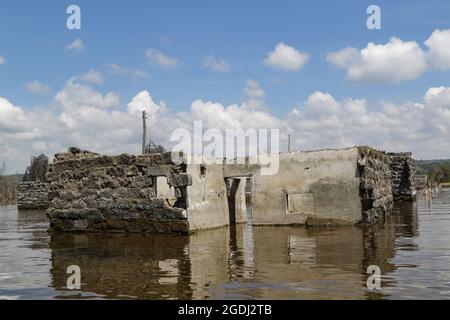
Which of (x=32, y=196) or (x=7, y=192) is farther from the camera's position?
(x=7, y=192)

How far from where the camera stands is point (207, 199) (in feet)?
50.1

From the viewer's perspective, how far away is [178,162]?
14.0 meters

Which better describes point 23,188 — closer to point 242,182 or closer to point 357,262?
point 242,182

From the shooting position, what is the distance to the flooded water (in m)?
6.62

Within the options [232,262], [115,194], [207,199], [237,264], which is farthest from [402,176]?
[237,264]

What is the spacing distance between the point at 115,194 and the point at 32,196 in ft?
68.6

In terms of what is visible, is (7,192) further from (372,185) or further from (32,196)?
(372,185)

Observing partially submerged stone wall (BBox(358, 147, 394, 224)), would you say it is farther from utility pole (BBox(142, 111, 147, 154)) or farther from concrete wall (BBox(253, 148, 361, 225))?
utility pole (BBox(142, 111, 147, 154))

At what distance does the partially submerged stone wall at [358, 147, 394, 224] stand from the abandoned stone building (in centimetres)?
3

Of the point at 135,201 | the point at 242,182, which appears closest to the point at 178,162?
the point at 135,201

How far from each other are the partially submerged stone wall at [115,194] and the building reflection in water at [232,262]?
66 cm

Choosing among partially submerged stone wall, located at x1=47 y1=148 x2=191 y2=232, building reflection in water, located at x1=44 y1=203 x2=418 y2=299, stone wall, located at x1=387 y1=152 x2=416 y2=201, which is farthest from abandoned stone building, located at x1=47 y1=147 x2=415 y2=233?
stone wall, located at x1=387 y1=152 x2=416 y2=201

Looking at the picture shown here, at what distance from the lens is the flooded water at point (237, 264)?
6617 millimetres

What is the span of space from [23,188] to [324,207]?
2517cm
